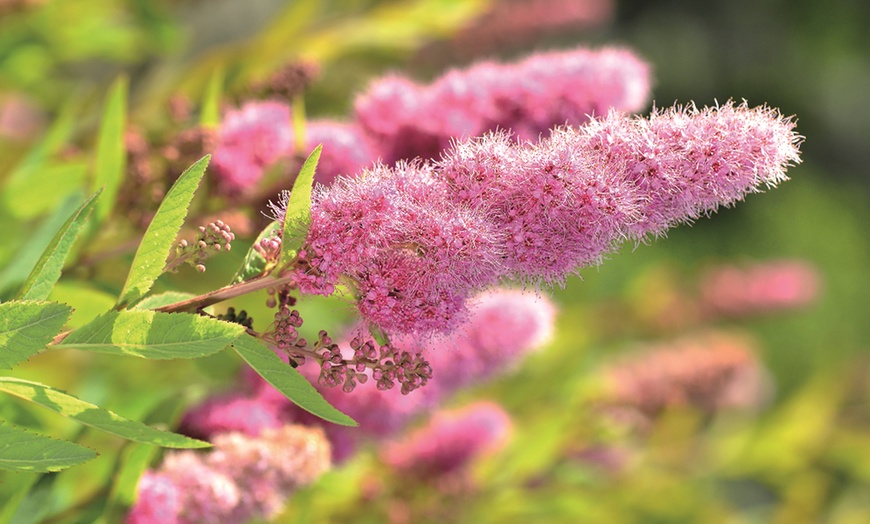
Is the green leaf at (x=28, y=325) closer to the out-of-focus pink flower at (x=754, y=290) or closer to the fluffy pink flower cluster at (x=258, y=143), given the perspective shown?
the fluffy pink flower cluster at (x=258, y=143)

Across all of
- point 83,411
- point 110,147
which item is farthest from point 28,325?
point 110,147

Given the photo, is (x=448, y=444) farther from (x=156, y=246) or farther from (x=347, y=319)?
(x=156, y=246)

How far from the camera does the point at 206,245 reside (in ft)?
1.11

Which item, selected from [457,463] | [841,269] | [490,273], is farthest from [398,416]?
[841,269]

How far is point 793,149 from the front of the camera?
366 millimetres

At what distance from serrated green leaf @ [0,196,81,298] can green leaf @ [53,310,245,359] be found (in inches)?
7.7

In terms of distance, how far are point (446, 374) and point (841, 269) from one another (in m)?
2.71

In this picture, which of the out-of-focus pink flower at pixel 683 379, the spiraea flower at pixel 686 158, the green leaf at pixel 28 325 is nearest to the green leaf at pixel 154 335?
the green leaf at pixel 28 325

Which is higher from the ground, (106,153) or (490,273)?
(106,153)

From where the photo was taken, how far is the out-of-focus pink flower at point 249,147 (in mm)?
579

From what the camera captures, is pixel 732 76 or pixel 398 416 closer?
A: pixel 398 416

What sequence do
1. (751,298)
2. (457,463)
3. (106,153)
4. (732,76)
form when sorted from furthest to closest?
(732,76) < (751,298) < (457,463) < (106,153)

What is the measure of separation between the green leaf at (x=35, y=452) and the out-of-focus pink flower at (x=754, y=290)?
4.03ft

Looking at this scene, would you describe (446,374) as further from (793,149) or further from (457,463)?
(793,149)
